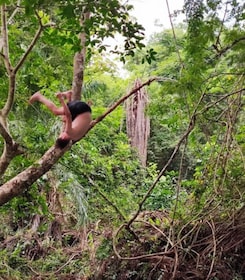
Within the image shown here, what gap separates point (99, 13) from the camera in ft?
7.84

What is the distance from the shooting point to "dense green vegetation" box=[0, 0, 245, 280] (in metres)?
2.77

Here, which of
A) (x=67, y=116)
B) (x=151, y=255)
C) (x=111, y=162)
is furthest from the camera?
(x=111, y=162)

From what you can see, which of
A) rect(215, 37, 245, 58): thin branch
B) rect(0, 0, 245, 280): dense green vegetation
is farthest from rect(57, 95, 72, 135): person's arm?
rect(215, 37, 245, 58): thin branch

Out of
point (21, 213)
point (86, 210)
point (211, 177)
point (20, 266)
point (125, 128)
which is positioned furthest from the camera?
point (125, 128)

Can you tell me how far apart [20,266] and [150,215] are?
1.94 m

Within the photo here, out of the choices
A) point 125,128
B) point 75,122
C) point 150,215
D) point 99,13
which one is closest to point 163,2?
point 99,13

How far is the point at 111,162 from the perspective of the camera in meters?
6.14

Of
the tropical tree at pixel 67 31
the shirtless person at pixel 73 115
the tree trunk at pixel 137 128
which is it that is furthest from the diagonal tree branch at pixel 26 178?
the tree trunk at pixel 137 128

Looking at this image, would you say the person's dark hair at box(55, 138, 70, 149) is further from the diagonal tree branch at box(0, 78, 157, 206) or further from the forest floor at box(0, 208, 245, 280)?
the forest floor at box(0, 208, 245, 280)

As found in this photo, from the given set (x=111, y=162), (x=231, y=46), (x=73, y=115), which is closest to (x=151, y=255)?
(x=73, y=115)

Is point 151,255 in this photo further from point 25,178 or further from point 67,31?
point 67,31

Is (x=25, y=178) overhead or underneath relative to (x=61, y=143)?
underneath

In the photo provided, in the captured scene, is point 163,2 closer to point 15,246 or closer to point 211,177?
point 211,177

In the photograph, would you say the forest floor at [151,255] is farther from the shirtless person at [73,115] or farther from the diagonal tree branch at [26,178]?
the shirtless person at [73,115]
